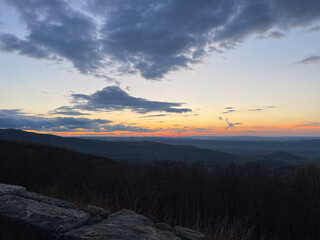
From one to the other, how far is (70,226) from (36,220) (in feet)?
1.90

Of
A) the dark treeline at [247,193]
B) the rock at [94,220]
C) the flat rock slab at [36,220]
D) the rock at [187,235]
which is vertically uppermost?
the flat rock slab at [36,220]

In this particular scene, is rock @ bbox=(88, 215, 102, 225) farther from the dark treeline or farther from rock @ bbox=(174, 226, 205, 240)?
the dark treeline

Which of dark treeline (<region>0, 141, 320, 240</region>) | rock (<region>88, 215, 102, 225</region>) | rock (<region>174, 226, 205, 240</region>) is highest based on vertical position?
rock (<region>88, 215, 102, 225</region>)

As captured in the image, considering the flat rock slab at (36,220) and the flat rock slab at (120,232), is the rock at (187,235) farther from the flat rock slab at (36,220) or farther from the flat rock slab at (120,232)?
the flat rock slab at (36,220)

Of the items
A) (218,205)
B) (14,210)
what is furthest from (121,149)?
(14,210)

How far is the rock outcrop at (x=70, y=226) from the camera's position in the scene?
9.98 feet

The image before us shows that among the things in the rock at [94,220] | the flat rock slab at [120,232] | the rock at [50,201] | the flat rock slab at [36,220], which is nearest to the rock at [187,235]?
the flat rock slab at [120,232]

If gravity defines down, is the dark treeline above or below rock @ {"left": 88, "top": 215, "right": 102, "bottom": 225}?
below

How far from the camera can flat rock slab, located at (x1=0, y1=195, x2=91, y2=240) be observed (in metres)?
3.17

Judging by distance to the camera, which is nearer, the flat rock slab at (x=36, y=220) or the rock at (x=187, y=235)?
the flat rock slab at (x=36, y=220)

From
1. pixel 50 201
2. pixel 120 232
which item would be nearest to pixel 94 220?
pixel 120 232

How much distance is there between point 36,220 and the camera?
3.34 meters

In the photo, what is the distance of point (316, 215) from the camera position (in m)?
18.2

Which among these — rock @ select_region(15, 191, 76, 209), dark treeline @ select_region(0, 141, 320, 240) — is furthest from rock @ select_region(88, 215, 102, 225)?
dark treeline @ select_region(0, 141, 320, 240)
